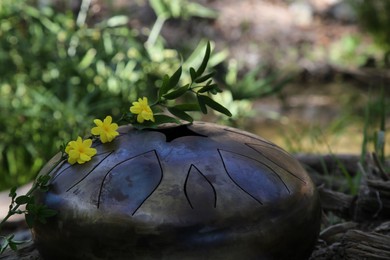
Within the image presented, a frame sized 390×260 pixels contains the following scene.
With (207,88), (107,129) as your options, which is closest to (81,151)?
(107,129)

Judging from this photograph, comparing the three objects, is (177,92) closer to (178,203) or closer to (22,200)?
(178,203)

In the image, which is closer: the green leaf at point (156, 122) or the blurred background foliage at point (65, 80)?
the green leaf at point (156, 122)

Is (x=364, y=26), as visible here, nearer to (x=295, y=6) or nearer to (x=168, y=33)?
(x=295, y=6)

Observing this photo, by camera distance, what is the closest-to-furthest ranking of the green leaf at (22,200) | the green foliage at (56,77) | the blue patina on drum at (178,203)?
the blue patina on drum at (178,203) < the green leaf at (22,200) < the green foliage at (56,77)

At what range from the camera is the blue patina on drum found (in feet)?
6.47

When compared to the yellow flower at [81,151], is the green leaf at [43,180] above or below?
below

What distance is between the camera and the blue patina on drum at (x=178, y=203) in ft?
6.47

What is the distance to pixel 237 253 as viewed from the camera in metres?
2.00


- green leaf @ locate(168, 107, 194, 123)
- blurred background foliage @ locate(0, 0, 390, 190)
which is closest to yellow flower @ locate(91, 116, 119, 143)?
green leaf @ locate(168, 107, 194, 123)

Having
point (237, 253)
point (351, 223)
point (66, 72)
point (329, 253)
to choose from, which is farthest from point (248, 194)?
point (66, 72)

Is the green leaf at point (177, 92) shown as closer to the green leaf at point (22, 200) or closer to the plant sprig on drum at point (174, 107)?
the plant sprig on drum at point (174, 107)

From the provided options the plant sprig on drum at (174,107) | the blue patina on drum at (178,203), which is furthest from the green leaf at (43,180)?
the plant sprig on drum at (174,107)

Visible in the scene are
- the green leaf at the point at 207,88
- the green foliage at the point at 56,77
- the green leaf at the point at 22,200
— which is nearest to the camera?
the green leaf at the point at 22,200

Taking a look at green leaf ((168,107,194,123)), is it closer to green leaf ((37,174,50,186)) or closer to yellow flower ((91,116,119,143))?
yellow flower ((91,116,119,143))
